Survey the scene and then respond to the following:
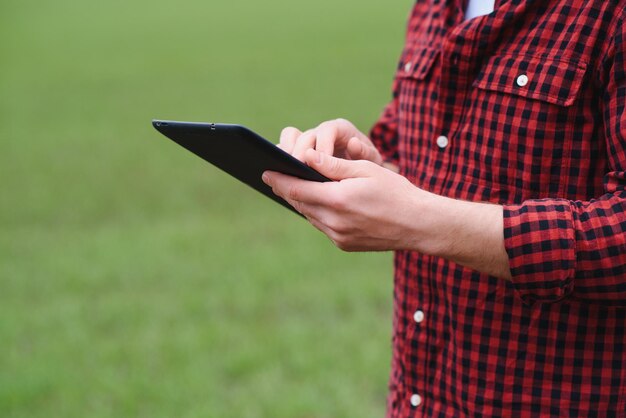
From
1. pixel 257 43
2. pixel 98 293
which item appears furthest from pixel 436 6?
pixel 257 43

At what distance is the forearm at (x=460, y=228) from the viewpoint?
147 cm

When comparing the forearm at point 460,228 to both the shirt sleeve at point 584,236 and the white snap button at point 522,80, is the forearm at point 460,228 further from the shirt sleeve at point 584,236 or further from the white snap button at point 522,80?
the white snap button at point 522,80

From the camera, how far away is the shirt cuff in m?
1.44

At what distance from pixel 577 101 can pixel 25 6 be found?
87.6 ft

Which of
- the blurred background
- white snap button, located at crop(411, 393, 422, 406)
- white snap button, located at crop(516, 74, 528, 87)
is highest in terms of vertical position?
white snap button, located at crop(516, 74, 528, 87)

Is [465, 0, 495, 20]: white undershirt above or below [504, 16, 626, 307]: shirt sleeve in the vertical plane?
above

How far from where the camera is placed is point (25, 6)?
26016 mm

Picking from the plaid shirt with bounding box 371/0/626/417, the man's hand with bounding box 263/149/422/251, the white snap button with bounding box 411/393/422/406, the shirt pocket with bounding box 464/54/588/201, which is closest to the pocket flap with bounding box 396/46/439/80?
the plaid shirt with bounding box 371/0/626/417

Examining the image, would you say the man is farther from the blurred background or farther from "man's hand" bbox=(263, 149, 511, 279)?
the blurred background

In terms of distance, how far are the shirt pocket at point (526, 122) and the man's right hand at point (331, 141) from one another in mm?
277

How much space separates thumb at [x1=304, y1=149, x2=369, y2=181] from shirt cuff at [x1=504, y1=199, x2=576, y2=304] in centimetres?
26

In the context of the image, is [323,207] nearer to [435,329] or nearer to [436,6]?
[435,329]

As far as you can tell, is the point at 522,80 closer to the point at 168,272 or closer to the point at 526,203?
the point at 526,203

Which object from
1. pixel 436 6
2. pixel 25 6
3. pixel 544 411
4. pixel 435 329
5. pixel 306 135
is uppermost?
pixel 25 6
